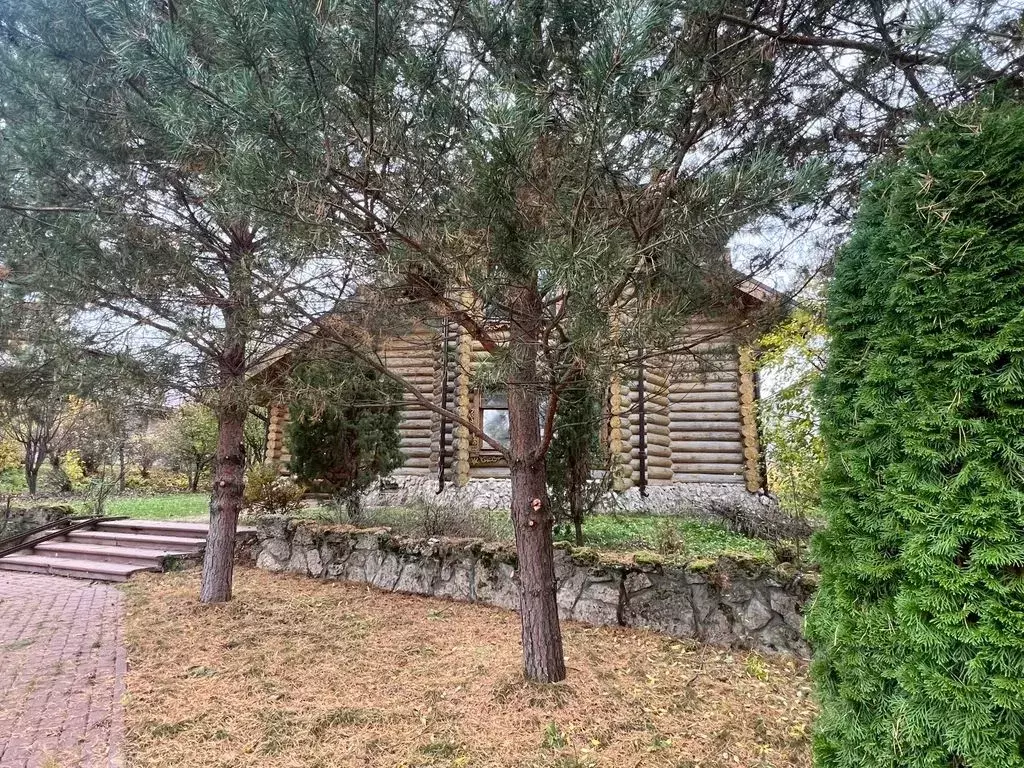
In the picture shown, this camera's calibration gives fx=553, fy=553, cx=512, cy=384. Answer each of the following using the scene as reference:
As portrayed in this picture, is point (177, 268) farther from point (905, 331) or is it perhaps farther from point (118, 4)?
point (905, 331)

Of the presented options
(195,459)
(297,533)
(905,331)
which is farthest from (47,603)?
(195,459)

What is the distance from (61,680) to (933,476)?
559 cm

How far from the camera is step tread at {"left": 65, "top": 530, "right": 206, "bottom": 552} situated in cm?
895

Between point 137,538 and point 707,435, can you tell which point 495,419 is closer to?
point 707,435

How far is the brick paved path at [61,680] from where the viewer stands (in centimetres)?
308

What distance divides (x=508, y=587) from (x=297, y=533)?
135 inches

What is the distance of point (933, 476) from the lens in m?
1.71

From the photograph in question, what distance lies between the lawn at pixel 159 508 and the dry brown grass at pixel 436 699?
775 cm

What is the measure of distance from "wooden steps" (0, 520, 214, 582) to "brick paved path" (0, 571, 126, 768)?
A: 1135 millimetres

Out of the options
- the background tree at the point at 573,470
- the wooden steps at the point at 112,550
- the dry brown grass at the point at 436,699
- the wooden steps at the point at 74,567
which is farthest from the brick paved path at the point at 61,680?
the background tree at the point at 573,470

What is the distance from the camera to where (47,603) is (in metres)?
6.60

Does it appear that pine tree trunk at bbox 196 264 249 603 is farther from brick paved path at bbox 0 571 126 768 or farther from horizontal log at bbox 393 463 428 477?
horizontal log at bbox 393 463 428 477

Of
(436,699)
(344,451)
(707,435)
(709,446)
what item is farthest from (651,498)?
(436,699)

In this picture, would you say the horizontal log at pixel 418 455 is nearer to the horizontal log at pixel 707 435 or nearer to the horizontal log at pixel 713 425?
the horizontal log at pixel 707 435
